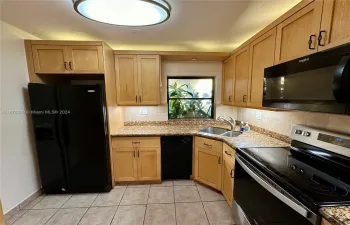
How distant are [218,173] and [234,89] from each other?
A: 1.28 metres

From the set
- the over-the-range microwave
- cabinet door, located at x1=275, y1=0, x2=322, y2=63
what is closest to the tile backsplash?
the over-the-range microwave

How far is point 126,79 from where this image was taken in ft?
8.22

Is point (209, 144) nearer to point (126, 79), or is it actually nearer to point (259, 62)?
point (259, 62)

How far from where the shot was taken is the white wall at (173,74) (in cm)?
288

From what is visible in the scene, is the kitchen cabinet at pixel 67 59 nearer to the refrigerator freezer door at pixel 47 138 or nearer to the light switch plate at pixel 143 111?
the refrigerator freezer door at pixel 47 138

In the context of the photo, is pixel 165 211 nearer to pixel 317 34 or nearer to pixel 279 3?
pixel 317 34

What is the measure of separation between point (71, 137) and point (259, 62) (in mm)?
2601

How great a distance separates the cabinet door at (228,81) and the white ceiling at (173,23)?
313mm

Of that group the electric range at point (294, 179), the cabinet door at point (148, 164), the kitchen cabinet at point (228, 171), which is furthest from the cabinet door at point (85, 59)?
the electric range at point (294, 179)

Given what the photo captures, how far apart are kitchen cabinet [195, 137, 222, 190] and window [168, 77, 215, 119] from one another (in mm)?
789

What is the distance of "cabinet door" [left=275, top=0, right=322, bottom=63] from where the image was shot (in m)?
1.09

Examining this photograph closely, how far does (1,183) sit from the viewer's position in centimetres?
172

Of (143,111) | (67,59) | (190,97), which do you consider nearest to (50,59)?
(67,59)

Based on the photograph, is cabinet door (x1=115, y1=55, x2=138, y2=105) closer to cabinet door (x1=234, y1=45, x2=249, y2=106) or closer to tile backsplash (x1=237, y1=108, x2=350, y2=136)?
cabinet door (x1=234, y1=45, x2=249, y2=106)
